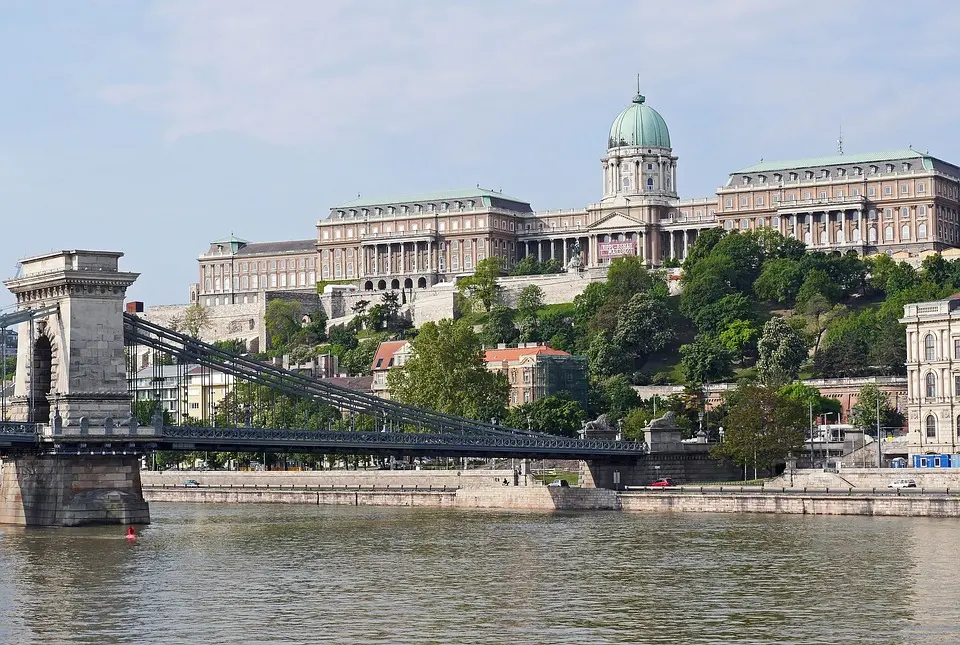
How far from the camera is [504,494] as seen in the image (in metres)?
88.4

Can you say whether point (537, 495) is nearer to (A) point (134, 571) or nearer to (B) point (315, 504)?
→ (B) point (315, 504)

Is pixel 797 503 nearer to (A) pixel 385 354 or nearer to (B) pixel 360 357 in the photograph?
(A) pixel 385 354

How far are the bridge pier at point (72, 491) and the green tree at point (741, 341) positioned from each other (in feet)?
244

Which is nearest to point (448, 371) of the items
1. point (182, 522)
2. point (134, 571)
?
point (182, 522)

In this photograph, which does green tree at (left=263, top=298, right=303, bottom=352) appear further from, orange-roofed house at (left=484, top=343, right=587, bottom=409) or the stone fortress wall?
orange-roofed house at (left=484, top=343, right=587, bottom=409)

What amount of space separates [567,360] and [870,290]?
1149 inches

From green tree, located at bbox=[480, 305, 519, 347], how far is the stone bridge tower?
3399 inches

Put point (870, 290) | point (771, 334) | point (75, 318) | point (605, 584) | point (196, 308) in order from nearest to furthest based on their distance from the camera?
point (605, 584), point (75, 318), point (771, 334), point (870, 290), point (196, 308)

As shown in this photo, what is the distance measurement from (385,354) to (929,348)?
2349 inches

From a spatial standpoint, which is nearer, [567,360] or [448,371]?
[448,371]

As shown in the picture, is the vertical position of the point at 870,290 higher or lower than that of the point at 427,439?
higher

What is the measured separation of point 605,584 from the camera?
53031mm

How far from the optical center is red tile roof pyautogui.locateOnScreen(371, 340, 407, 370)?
14800 centimetres

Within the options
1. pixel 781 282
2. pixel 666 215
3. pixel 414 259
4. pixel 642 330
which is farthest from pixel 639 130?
pixel 642 330
